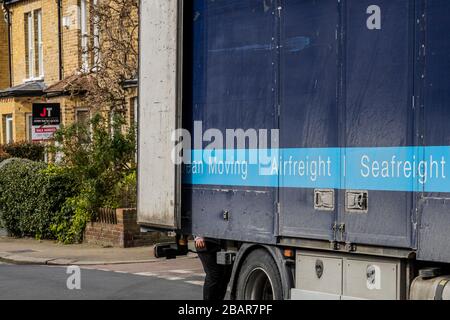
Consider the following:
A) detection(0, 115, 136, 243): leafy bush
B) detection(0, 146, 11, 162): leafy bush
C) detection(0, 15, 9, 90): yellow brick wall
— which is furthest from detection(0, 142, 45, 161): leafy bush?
detection(0, 15, 9, 90): yellow brick wall

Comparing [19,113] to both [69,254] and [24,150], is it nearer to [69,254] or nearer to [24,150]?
[24,150]

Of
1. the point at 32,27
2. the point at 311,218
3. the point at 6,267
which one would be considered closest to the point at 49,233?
the point at 6,267

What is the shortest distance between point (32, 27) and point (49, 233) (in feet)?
38.0

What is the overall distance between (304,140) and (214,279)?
2.55m

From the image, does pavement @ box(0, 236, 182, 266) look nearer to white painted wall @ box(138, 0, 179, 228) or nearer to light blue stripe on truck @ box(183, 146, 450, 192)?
white painted wall @ box(138, 0, 179, 228)

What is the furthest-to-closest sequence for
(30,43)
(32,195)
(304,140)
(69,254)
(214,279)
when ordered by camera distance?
(30,43) < (32,195) < (69,254) < (214,279) < (304,140)

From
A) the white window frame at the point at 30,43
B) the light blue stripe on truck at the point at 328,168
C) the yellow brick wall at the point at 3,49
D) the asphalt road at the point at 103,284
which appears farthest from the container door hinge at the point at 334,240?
the yellow brick wall at the point at 3,49

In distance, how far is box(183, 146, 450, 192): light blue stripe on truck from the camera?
8289 mm

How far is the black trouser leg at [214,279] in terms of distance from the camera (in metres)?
11.4

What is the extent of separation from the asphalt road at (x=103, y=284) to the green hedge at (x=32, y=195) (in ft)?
15.3

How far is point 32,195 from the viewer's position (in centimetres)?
2300

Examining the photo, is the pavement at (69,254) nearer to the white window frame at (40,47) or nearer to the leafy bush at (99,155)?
the leafy bush at (99,155)

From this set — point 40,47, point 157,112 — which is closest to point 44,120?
point 40,47

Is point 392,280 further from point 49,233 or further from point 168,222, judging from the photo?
point 49,233
